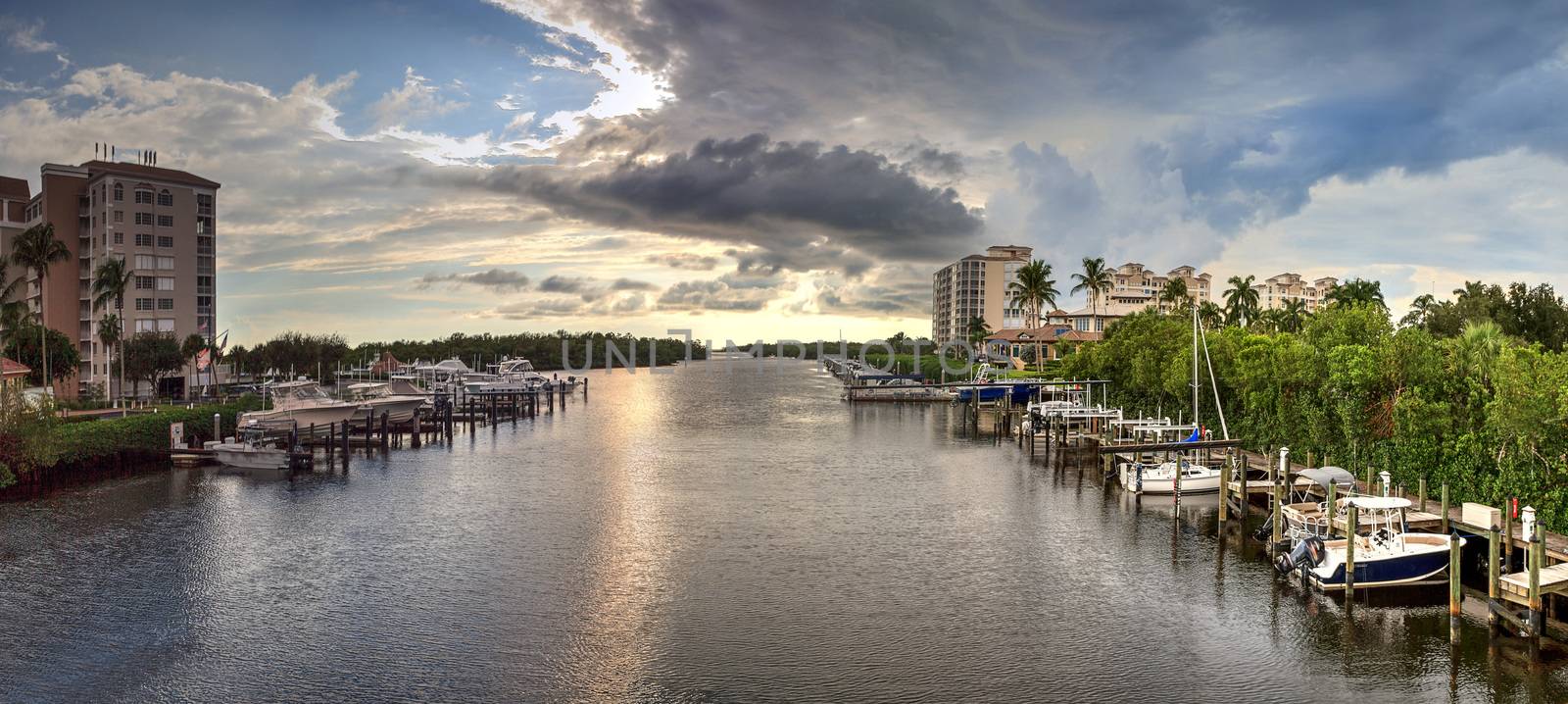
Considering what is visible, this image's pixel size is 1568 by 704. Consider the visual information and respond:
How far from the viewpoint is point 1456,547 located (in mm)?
24328

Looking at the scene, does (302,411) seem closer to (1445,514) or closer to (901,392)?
(1445,514)

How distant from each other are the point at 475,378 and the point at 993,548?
91.9 metres

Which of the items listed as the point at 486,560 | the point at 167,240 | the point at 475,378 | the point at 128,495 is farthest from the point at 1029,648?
the point at 167,240

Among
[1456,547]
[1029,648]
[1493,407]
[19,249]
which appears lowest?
[1029,648]

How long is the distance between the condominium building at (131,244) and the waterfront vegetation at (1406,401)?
10256 cm

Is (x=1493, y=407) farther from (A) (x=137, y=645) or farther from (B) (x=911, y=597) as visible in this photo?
(A) (x=137, y=645)

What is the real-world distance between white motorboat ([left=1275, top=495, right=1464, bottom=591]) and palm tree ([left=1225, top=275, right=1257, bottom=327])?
9228 centimetres

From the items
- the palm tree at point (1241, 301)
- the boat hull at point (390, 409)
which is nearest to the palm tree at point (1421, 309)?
the palm tree at point (1241, 301)

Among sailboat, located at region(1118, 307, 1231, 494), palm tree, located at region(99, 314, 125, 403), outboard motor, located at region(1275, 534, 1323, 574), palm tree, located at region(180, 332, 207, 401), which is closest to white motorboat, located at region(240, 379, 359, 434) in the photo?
palm tree, located at region(99, 314, 125, 403)

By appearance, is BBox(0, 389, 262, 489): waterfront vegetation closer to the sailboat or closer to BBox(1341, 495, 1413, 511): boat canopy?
the sailboat

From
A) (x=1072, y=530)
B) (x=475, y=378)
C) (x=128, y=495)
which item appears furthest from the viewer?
(x=475, y=378)

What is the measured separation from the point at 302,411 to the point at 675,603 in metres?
46.7

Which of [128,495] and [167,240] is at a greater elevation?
[167,240]

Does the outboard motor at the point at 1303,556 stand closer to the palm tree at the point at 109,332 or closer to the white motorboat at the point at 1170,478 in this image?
the white motorboat at the point at 1170,478
